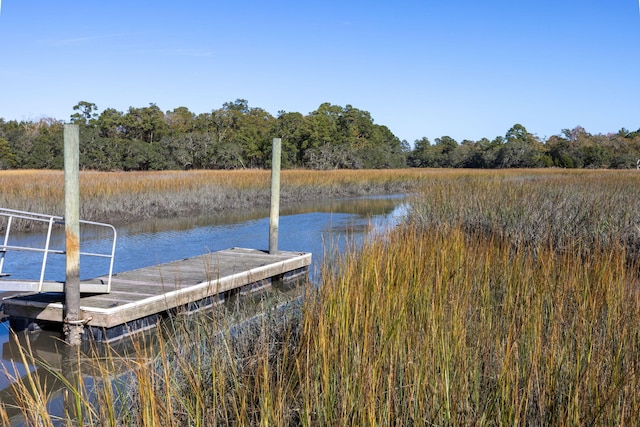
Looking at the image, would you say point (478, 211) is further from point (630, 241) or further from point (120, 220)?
point (120, 220)

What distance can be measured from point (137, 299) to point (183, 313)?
6.30 ft

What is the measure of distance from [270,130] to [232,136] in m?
2.67

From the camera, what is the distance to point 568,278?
331 cm

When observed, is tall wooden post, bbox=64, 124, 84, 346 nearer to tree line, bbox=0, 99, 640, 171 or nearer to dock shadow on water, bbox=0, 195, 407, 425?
dock shadow on water, bbox=0, 195, 407, 425

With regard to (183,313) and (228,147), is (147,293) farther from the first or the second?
(228,147)

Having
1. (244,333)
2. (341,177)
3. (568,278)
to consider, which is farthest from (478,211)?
(341,177)

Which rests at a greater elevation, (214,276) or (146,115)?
(146,115)

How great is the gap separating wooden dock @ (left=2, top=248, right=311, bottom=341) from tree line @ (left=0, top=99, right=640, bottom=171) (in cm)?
2683

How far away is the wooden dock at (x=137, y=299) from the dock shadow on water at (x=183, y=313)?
0.39ft

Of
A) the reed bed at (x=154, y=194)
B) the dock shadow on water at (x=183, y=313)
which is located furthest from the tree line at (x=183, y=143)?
the dock shadow on water at (x=183, y=313)

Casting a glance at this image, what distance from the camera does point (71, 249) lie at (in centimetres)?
415

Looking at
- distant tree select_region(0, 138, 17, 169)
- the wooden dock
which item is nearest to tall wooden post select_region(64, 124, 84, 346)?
the wooden dock

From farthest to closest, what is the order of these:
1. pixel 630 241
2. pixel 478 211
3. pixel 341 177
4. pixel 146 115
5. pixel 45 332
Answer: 1. pixel 146 115
2. pixel 341 177
3. pixel 478 211
4. pixel 630 241
5. pixel 45 332

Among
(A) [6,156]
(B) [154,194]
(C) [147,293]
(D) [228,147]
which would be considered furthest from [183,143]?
Result: (C) [147,293]
